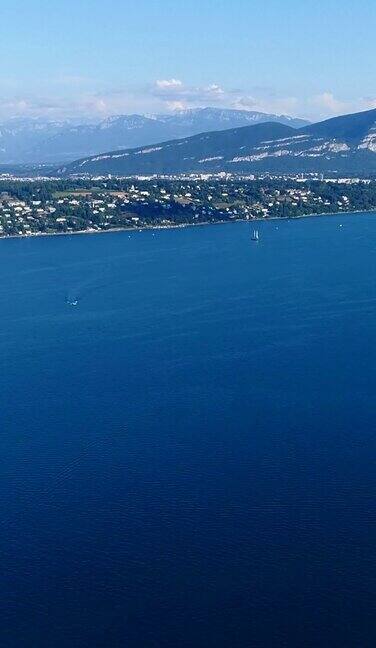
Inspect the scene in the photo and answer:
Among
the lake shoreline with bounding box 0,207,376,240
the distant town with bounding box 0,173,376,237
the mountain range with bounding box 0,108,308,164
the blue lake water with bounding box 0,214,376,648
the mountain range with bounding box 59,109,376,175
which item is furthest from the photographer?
the mountain range with bounding box 0,108,308,164

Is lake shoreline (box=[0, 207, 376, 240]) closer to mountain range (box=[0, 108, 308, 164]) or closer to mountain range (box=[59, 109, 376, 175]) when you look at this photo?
mountain range (box=[59, 109, 376, 175])

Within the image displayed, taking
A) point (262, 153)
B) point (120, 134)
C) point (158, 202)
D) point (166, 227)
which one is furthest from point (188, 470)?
point (120, 134)

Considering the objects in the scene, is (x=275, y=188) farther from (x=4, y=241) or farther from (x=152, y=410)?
(x=152, y=410)

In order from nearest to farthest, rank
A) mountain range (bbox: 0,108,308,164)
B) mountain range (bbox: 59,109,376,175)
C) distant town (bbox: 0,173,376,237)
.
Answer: distant town (bbox: 0,173,376,237) → mountain range (bbox: 59,109,376,175) → mountain range (bbox: 0,108,308,164)

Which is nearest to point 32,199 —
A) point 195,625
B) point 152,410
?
point 152,410

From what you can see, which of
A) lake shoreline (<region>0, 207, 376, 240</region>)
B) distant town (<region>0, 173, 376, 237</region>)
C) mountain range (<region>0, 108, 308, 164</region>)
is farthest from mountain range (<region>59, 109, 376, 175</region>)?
mountain range (<region>0, 108, 308, 164</region>)

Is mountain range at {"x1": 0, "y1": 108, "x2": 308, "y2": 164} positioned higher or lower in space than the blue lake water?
higher
